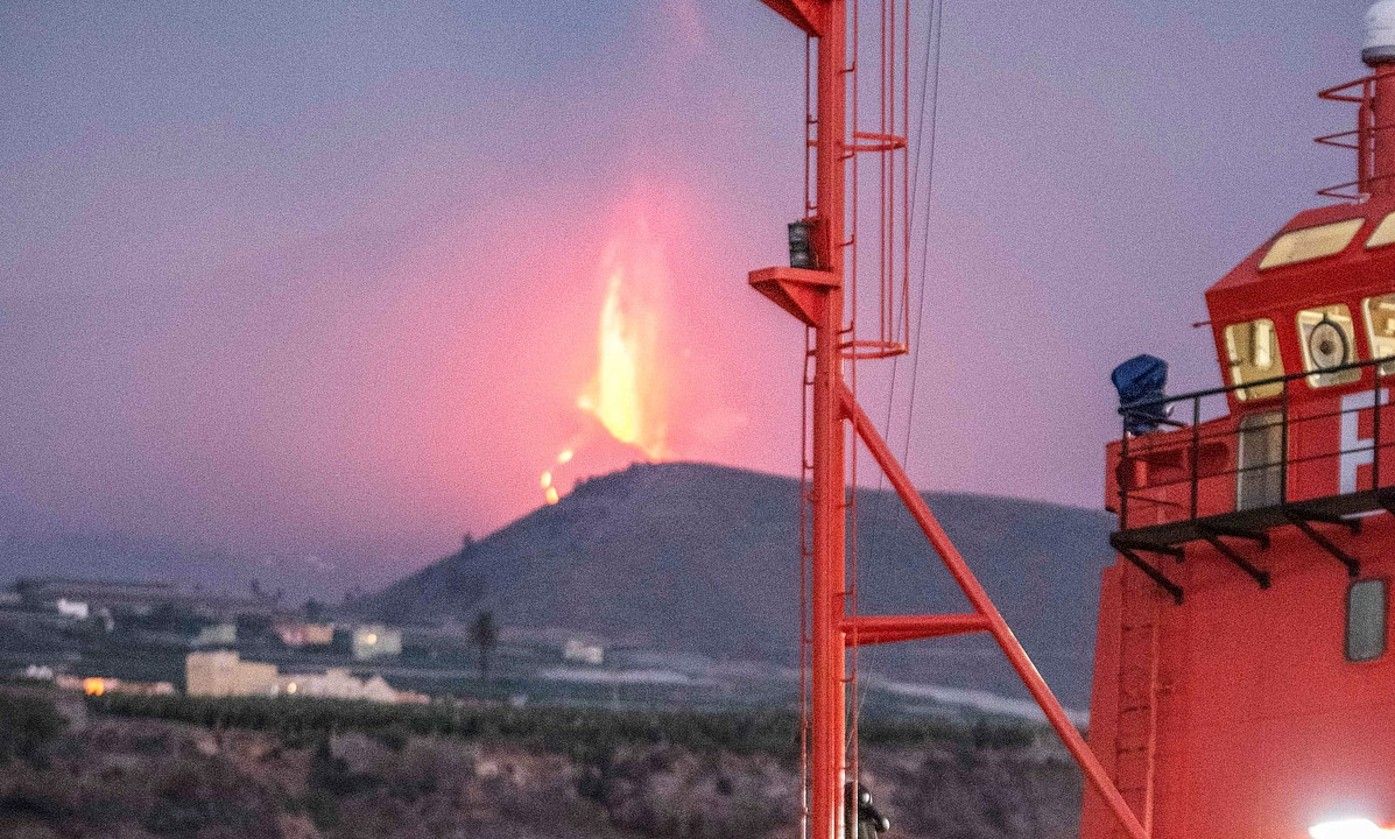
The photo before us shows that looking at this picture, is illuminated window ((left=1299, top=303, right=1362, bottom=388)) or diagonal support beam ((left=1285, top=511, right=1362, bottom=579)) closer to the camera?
diagonal support beam ((left=1285, top=511, right=1362, bottom=579))

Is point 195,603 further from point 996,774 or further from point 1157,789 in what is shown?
point 1157,789

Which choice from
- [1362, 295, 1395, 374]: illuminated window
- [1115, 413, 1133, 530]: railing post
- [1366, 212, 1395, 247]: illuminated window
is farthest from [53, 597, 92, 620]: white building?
[1366, 212, 1395, 247]: illuminated window

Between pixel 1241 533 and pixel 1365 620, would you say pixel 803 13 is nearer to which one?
pixel 1241 533

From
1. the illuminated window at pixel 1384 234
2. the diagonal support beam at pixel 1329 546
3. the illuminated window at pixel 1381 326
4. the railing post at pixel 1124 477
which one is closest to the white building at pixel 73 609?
the railing post at pixel 1124 477

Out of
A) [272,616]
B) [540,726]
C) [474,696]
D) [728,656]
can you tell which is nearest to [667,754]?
[540,726]

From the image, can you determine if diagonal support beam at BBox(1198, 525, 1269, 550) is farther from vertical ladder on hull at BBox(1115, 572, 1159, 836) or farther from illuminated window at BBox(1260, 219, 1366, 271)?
illuminated window at BBox(1260, 219, 1366, 271)

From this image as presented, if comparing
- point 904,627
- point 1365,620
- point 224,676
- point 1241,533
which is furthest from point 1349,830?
point 224,676

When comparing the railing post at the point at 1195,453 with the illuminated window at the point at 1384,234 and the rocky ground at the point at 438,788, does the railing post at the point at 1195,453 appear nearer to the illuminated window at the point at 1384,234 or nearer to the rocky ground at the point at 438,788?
the illuminated window at the point at 1384,234

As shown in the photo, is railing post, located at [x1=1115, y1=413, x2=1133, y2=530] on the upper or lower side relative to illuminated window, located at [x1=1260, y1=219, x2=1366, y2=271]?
lower
